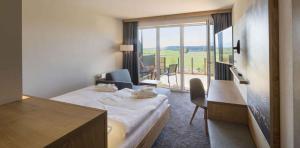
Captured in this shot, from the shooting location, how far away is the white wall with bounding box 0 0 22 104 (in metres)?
0.81

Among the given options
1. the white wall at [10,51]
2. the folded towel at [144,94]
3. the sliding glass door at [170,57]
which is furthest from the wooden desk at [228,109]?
the sliding glass door at [170,57]

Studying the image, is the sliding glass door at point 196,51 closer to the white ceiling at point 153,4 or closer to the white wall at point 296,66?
the white ceiling at point 153,4

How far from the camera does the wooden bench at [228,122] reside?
5.39 ft

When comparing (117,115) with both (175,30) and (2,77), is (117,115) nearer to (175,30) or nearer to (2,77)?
(2,77)

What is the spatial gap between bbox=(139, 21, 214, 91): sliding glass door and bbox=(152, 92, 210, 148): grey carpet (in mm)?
1708

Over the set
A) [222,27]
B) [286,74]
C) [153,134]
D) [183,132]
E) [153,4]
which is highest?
[153,4]

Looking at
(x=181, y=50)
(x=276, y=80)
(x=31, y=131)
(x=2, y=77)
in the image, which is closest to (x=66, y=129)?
(x=31, y=131)

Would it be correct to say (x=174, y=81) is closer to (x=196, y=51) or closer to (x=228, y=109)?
(x=196, y=51)

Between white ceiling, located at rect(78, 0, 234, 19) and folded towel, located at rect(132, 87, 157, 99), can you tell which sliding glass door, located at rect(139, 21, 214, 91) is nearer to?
white ceiling, located at rect(78, 0, 234, 19)

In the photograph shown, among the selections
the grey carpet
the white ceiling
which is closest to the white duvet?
the grey carpet

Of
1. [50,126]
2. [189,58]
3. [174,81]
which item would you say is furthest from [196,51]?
[50,126]

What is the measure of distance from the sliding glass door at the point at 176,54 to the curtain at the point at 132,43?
9.7 inches

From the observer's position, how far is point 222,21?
4.33 meters

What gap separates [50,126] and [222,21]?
4638 millimetres
